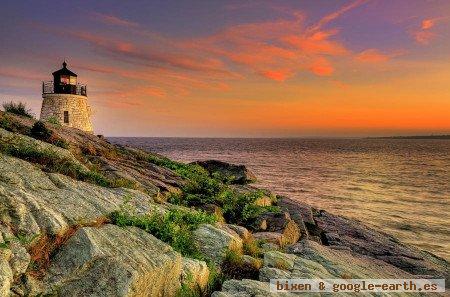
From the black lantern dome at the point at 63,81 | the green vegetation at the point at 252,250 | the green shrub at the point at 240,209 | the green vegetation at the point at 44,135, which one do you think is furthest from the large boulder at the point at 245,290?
the black lantern dome at the point at 63,81

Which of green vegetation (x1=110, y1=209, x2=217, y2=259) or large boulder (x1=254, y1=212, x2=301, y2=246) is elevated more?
green vegetation (x1=110, y1=209, x2=217, y2=259)

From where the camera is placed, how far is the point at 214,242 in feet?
32.2

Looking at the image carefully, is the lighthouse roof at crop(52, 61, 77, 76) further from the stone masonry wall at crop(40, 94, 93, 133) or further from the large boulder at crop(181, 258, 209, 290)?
the large boulder at crop(181, 258, 209, 290)

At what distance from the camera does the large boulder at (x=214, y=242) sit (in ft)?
30.5

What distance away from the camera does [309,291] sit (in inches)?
323

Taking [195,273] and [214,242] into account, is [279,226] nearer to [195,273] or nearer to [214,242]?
[214,242]

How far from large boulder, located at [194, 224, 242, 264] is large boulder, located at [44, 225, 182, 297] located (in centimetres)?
179

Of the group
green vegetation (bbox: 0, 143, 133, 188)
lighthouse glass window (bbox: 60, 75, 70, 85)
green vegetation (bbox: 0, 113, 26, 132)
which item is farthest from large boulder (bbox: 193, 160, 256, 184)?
green vegetation (bbox: 0, 143, 133, 188)

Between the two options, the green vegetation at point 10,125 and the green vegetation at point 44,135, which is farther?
the green vegetation at point 44,135

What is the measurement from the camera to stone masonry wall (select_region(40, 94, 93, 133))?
46.6m

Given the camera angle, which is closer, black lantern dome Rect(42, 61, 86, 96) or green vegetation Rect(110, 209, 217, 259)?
green vegetation Rect(110, 209, 217, 259)

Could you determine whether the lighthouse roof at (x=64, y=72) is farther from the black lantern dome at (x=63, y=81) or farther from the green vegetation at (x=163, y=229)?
the green vegetation at (x=163, y=229)

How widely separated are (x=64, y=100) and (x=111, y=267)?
4568 cm

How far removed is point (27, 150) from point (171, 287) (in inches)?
297
